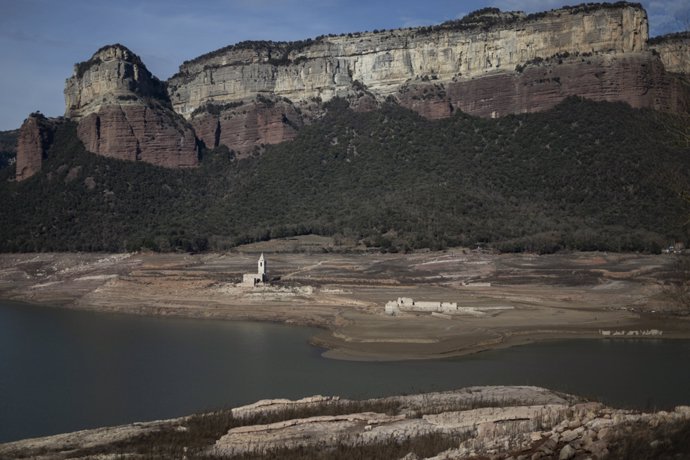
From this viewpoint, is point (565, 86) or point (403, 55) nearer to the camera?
point (565, 86)

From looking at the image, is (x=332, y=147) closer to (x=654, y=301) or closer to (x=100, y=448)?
(x=654, y=301)

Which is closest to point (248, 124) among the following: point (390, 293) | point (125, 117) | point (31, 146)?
point (125, 117)

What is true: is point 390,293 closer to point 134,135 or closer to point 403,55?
point 403,55

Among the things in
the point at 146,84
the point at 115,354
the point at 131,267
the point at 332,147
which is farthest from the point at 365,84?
the point at 115,354

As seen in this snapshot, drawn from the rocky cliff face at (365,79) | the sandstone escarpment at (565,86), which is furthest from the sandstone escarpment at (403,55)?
the sandstone escarpment at (565,86)

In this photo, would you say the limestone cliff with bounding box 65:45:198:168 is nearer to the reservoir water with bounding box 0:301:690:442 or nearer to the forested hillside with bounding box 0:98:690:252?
the forested hillside with bounding box 0:98:690:252
